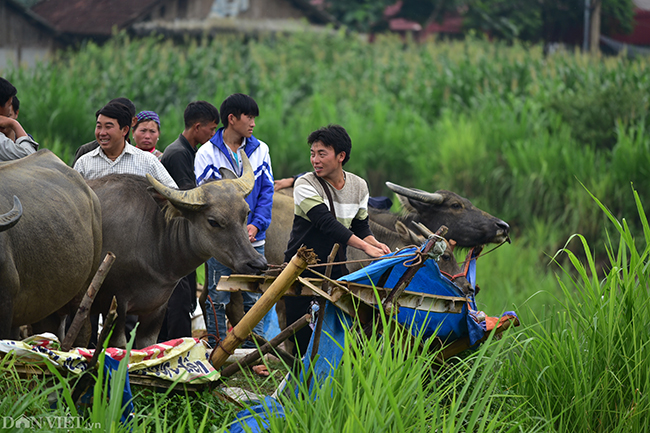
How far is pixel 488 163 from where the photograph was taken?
41.0ft

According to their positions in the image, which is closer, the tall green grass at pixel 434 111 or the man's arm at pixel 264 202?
the man's arm at pixel 264 202

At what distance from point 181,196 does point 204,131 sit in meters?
1.45

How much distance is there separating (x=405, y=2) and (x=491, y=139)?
1924cm

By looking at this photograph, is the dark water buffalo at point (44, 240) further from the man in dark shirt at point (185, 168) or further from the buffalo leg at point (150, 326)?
the man in dark shirt at point (185, 168)

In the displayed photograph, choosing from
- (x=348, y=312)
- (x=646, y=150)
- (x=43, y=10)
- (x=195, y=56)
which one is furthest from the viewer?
(x=43, y=10)

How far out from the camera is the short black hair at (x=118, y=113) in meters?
4.78

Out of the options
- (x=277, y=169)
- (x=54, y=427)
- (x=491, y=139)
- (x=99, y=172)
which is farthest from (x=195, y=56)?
(x=54, y=427)

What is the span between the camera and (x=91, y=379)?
3.27 metres

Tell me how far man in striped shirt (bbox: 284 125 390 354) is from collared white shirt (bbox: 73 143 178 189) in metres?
0.99

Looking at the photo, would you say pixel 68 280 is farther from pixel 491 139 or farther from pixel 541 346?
pixel 491 139

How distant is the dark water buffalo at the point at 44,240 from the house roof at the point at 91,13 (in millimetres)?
21083

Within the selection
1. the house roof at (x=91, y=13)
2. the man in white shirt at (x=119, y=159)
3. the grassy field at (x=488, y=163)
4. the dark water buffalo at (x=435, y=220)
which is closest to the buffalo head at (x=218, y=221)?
the man in white shirt at (x=119, y=159)

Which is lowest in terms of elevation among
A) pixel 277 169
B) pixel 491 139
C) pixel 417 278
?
pixel 277 169

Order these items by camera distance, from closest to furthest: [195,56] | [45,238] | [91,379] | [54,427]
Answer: [54,427]
[91,379]
[45,238]
[195,56]
